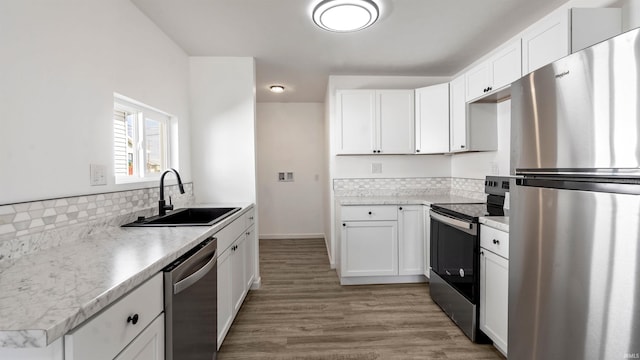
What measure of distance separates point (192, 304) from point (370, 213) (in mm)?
1997

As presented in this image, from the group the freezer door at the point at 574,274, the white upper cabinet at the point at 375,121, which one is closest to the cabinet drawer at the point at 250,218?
the white upper cabinet at the point at 375,121

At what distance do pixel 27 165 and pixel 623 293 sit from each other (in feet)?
7.73

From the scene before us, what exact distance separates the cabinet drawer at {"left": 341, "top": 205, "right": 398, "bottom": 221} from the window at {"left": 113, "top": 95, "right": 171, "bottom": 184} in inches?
71.6

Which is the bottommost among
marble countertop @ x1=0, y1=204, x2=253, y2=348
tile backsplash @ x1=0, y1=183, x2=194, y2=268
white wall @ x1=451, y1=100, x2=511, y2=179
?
marble countertop @ x1=0, y1=204, x2=253, y2=348

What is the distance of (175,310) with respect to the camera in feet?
3.78

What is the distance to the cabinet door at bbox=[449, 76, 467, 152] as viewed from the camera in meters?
2.77

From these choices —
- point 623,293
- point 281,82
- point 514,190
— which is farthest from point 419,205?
point 281,82

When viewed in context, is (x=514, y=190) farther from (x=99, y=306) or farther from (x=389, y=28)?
(x=99, y=306)

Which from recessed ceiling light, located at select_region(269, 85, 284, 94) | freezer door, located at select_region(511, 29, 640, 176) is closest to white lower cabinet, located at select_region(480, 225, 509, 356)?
freezer door, located at select_region(511, 29, 640, 176)

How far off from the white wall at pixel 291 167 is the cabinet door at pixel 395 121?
6.25 feet

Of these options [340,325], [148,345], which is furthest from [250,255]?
[148,345]

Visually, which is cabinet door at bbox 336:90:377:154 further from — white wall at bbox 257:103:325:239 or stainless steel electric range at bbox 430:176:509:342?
white wall at bbox 257:103:325:239

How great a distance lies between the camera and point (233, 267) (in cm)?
212

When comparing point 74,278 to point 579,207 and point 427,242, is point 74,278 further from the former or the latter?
point 427,242
